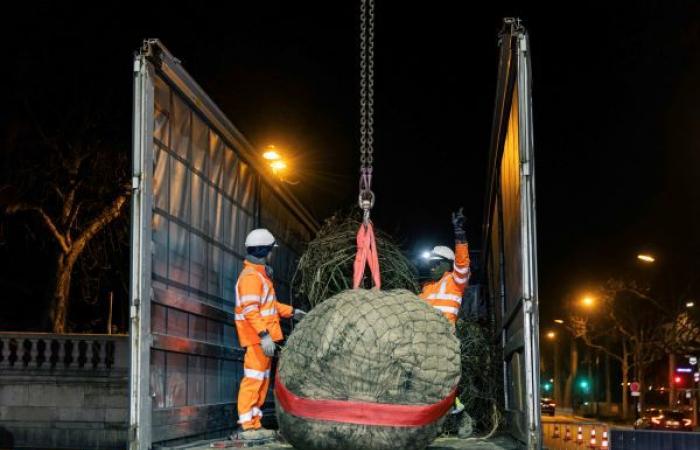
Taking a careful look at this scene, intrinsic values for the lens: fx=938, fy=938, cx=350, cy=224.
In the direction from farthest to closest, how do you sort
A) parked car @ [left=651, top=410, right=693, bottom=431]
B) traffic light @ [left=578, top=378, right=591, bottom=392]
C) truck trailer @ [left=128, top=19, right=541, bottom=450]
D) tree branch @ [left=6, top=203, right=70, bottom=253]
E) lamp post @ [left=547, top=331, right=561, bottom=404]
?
lamp post @ [left=547, top=331, right=561, bottom=404] < traffic light @ [left=578, top=378, right=591, bottom=392] < parked car @ [left=651, top=410, right=693, bottom=431] < tree branch @ [left=6, top=203, right=70, bottom=253] < truck trailer @ [left=128, top=19, right=541, bottom=450]

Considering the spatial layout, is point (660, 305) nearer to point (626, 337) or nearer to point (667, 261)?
point (667, 261)

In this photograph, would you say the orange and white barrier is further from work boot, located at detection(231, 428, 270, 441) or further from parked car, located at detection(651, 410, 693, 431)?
work boot, located at detection(231, 428, 270, 441)

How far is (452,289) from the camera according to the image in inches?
333

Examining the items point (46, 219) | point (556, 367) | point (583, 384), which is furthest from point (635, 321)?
point (46, 219)

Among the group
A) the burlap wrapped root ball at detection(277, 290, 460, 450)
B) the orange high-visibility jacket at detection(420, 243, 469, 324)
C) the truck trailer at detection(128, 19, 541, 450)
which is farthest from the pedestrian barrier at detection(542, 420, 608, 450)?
the burlap wrapped root ball at detection(277, 290, 460, 450)

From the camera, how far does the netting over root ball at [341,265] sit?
9.03m

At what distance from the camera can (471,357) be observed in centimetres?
866

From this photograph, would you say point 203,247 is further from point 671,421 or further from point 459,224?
point 671,421

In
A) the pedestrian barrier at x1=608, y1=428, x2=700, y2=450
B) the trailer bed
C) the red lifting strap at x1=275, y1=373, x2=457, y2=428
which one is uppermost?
the red lifting strap at x1=275, y1=373, x2=457, y2=428

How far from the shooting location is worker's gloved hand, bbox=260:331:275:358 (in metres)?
7.55

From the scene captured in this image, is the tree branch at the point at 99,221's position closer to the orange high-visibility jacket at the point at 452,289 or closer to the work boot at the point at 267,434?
the orange high-visibility jacket at the point at 452,289

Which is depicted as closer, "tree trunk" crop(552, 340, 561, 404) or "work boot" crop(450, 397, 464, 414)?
"work boot" crop(450, 397, 464, 414)

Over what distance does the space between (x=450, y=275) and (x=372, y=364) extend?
341 centimetres

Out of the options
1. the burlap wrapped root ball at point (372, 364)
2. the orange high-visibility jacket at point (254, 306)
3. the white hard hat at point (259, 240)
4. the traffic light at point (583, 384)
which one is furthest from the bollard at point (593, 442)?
the traffic light at point (583, 384)
